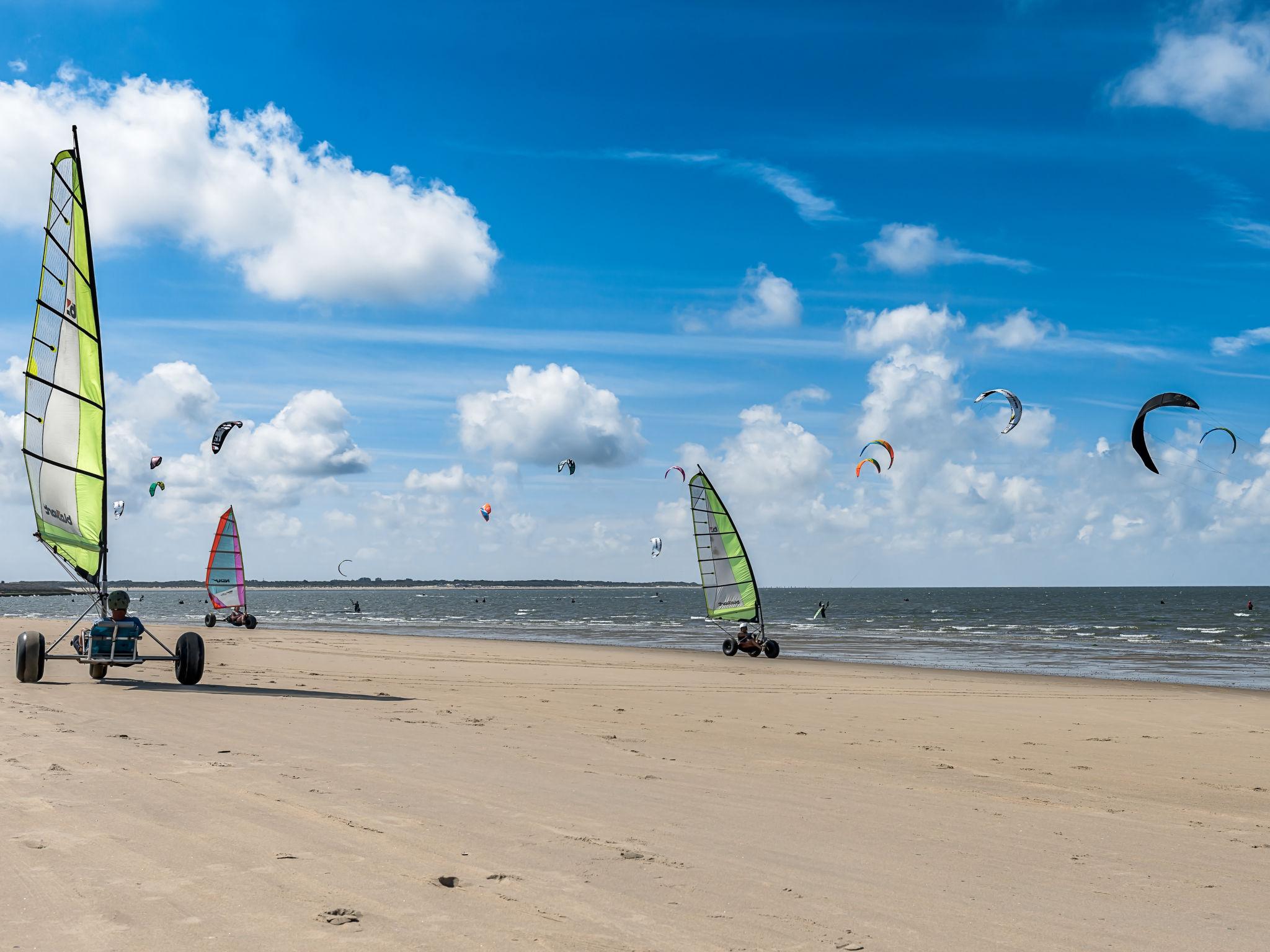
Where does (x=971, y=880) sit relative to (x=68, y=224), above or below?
below

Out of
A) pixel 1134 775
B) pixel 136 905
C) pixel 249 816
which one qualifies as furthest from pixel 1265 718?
pixel 136 905

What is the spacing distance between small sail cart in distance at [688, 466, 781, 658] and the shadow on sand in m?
17.0

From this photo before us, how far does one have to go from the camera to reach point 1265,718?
15.5 metres

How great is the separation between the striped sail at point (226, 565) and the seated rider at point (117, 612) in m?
29.5

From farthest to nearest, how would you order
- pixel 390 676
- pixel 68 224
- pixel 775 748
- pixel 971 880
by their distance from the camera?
pixel 390 676, pixel 68 224, pixel 775 748, pixel 971 880

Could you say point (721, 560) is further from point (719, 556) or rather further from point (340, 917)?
point (340, 917)

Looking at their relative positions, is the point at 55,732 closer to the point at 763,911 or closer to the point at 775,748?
the point at 775,748

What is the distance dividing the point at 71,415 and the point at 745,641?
19.7 metres

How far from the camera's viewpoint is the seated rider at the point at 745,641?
29297 mm

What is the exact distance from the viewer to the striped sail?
4328cm

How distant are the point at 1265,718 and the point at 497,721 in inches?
479

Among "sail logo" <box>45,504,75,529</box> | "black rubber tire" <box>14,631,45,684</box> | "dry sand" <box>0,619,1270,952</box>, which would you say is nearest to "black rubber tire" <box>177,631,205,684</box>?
"dry sand" <box>0,619,1270,952</box>

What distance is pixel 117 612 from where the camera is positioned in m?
15.1

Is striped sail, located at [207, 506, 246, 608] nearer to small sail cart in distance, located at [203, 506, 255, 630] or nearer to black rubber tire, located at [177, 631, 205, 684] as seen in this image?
small sail cart in distance, located at [203, 506, 255, 630]
